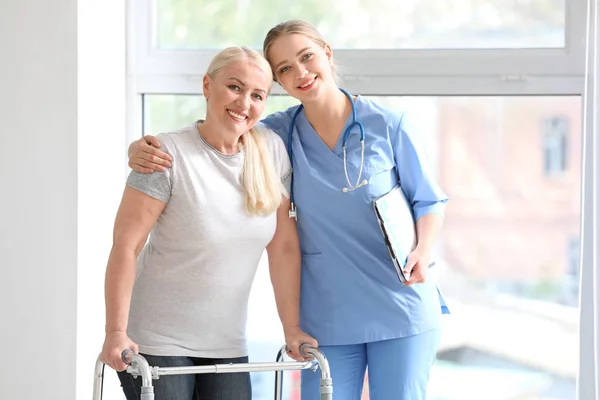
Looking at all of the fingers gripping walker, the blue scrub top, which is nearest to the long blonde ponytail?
the blue scrub top

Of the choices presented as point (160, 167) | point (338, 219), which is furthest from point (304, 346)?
point (160, 167)

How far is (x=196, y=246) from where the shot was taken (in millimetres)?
1753

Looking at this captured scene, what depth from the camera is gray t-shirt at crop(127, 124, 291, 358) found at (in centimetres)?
175

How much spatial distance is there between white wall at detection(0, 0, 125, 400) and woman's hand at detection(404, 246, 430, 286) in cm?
103

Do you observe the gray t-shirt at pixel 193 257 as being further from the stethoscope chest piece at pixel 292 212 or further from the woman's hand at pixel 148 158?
the stethoscope chest piece at pixel 292 212

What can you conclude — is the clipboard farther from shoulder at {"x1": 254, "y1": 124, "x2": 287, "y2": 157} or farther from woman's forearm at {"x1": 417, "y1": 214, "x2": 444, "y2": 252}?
shoulder at {"x1": 254, "y1": 124, "x2": 287, "y2": 157}

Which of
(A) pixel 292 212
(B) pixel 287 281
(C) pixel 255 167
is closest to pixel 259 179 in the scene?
(C) pixel 255 167

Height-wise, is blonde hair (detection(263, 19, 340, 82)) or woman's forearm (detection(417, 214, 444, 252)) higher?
blonde hair (detection(263, 19, 340, 82))

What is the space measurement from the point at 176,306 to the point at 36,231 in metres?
0.84

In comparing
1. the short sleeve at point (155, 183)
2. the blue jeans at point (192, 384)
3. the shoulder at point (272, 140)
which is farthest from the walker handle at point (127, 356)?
the shoulder at point (272, 140)

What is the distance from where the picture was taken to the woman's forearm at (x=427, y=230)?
1.91 meters

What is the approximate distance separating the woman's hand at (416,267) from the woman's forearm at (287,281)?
0.85ft

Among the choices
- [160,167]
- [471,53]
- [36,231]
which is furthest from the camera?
[471,53]

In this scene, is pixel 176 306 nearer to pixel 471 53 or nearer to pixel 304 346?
pixel 304 346
